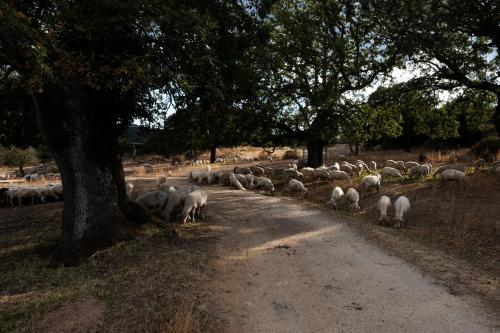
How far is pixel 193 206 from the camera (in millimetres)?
12141

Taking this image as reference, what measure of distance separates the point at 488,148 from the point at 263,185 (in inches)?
671

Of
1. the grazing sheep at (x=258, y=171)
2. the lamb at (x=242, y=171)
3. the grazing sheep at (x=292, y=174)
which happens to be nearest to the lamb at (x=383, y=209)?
the grazing sheep at (x=292, y=174)

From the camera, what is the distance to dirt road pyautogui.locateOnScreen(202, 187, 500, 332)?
18.4 feet

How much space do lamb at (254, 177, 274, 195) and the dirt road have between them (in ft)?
29.0

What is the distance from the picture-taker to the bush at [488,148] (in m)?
24.6

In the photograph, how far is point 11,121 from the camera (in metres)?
12.0

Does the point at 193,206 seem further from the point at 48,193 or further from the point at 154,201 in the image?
the point at 48,193

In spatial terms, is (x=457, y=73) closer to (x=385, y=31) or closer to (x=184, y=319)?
(x=385, y=31)

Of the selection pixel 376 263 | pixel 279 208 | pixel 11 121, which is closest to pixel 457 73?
pixel 279 208

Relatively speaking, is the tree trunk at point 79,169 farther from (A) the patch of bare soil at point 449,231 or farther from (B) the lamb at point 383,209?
(B) the lamb at point 383,209

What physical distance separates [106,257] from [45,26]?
4915mm

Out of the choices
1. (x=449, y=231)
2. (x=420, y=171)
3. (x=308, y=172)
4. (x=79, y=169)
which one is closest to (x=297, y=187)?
(x=308, y=172)

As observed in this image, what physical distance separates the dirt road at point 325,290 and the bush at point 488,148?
19028 mm

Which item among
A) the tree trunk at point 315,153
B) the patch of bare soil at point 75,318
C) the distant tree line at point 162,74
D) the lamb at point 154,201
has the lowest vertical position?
the patch of bare soil at point 75,318
